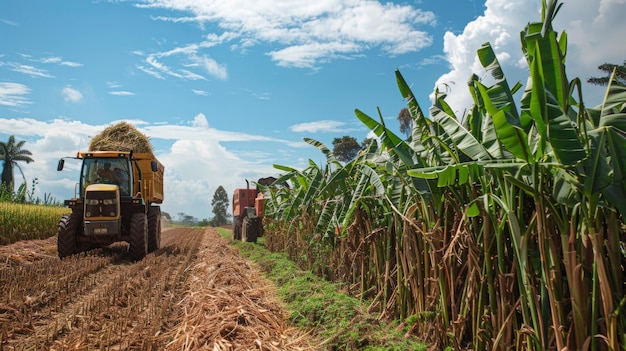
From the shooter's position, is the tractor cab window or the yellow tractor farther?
the tractor cab window

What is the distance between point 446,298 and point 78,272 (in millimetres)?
7227

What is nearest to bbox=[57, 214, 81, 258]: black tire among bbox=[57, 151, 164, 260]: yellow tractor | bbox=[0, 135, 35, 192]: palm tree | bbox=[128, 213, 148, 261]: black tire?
bbox=[57, 151, 164, 260]: yellow tractor

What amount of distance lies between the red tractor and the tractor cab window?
4.96 m

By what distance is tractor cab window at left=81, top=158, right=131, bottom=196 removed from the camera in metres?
11.9

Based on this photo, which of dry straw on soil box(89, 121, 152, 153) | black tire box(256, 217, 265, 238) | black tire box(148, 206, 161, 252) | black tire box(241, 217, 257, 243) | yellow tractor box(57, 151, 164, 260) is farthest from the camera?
black tire box(256, 217, 265, 238)

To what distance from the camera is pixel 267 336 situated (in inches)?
201

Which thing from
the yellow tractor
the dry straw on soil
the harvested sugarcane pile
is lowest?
the harvested sugarcane pile

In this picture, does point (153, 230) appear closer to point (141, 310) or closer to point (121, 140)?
point (121, 140)

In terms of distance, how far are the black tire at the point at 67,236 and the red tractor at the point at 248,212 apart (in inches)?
237

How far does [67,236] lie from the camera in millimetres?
11172

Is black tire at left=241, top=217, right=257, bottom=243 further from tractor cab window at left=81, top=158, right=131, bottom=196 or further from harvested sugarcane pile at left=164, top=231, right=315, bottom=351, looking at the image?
harvested sugarcane pile at left=164, top=231, right=315, bottom=351

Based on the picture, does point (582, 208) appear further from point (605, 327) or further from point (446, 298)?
point (446, 298)

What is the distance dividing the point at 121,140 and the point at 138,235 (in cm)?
531

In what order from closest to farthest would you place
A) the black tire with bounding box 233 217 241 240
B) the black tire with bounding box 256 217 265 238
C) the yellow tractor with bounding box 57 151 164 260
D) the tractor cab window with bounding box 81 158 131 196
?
1. the yellow tractor with bounding box 57 151 164 260
2. the tractor cab window with bounding box 81 158 131 196
3. the black tire with bounding box 256 217 265 238
4. the black tire with bounding box 233 217 241 240
